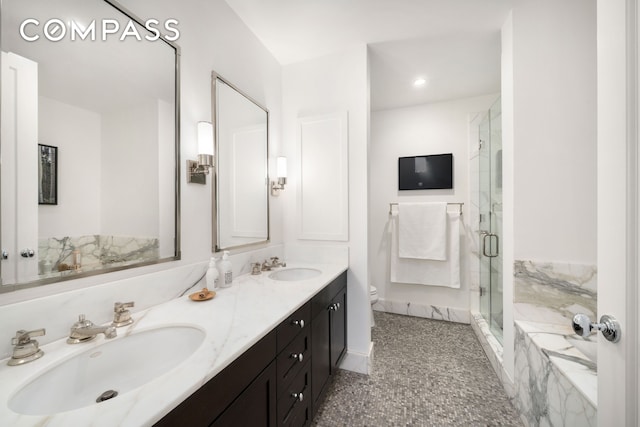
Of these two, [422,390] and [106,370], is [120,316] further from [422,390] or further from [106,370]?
[422,390]

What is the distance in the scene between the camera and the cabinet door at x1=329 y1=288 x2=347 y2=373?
1621 millimetres

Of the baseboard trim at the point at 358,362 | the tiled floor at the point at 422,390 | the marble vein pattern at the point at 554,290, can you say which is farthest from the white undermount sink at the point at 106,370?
the marble vein pattern at the point at 554,290

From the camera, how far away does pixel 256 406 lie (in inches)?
32.6

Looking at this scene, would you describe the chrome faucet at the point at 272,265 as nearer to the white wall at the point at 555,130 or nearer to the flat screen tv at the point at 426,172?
the white wall at the point at 555,130

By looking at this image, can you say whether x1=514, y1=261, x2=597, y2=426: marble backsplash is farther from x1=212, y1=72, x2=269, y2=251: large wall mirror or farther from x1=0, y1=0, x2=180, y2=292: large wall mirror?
x1=0, y1=0, x2=180, y2=292: large wall mirror

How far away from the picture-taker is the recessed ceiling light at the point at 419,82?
2.39m

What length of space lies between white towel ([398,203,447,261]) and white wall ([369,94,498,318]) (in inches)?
7.3

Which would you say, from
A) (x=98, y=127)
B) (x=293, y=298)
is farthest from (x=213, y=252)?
(x=98, y=127)

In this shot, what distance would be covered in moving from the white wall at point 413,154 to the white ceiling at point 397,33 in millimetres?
449

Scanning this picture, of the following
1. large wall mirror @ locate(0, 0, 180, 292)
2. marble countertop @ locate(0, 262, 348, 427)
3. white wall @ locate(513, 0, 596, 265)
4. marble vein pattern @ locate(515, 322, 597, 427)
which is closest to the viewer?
marble countertop @ locate(0, 262, 348, 427)

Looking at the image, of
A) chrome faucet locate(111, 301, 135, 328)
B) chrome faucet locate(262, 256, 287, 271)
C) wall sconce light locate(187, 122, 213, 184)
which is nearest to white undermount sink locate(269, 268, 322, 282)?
chrome faucet locate(262, 256, 287, 271)

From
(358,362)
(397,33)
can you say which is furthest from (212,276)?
(397,33)

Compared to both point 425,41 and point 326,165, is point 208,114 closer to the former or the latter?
point 326,165

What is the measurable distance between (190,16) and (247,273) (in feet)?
4.84
